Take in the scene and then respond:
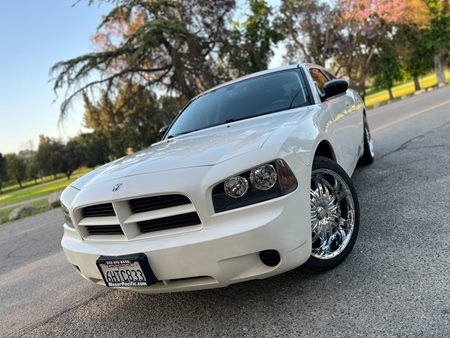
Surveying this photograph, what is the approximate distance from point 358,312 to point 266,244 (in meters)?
0.66

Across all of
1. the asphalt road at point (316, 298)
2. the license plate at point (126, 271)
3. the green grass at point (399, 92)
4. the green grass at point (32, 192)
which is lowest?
the green grass at point (399, 92)

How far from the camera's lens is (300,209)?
2389 millimetres

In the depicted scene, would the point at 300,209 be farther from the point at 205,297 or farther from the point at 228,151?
the point at 205,297

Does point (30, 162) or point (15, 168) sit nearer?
point (15, 168)

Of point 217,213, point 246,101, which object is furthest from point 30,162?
point 217,213

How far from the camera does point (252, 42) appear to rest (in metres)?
25.6

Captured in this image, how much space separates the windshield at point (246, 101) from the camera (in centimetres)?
374

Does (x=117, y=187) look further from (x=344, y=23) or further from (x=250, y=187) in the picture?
(x=344, y=23)

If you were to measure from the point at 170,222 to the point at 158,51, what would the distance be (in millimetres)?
18525

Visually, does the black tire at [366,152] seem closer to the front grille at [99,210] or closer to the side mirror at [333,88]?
the side mirror at [333,88]

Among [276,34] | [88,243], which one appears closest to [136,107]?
[276,34]

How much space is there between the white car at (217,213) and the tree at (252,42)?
1952 centimetres

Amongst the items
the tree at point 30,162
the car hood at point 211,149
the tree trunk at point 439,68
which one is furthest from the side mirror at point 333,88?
the tree at point 30,162

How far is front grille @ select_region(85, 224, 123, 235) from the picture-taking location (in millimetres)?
2592
